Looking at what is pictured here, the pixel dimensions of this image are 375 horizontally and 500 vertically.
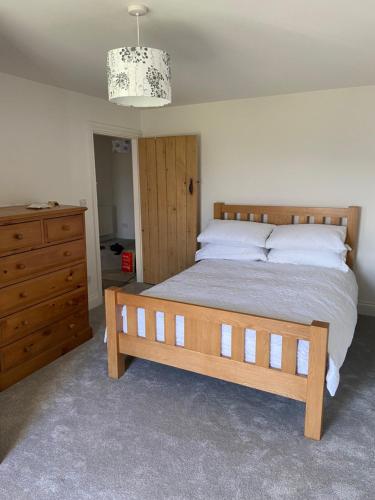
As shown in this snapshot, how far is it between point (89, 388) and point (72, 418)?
0.32 metres

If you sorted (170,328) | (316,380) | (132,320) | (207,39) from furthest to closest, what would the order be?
(132,320) → (170,328) → (207,39) → (316,380)

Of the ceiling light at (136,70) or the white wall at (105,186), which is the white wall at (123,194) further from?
the ceiling light at (136,70)

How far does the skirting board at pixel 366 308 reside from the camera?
379cm

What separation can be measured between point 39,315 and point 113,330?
611 millimetres

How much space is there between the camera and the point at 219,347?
2.26 m

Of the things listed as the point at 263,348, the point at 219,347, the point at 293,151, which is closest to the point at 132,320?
the point at 219,347

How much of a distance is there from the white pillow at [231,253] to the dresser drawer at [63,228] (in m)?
1.31

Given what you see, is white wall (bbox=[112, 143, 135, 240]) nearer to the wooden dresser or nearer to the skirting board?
the wooden dresser

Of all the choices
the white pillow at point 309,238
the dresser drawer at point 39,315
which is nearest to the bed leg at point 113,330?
the dresser drawer at point 39,315

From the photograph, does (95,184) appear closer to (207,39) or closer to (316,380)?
(207,39)

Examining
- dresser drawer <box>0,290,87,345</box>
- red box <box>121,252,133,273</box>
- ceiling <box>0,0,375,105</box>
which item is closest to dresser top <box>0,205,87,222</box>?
dresser drawer <box>0,290,87,345</box>

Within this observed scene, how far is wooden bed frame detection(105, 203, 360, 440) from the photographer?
1.99m

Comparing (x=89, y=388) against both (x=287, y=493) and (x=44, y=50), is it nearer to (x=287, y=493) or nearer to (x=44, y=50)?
(x=287, y=493)

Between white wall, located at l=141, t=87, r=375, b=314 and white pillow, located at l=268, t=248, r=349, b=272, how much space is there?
580mm
